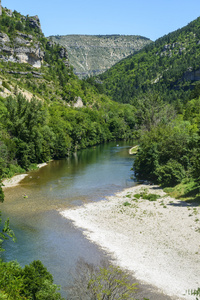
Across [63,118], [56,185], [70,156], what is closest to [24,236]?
[56,185]

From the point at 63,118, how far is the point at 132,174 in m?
48.1

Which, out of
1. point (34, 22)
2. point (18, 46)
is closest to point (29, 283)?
point (18, 46)

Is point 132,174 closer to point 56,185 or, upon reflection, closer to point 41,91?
point 56,185

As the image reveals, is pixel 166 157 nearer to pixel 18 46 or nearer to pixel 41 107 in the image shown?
pixel 41 107

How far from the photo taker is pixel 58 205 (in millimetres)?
42250

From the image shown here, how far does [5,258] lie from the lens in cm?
2625

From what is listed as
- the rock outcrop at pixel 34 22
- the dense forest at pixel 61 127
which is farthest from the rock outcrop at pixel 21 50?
the rock outcrop at pixel 34 22

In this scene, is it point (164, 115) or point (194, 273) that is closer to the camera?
point (194, 273)

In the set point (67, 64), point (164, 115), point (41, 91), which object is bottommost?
point (164, 115)

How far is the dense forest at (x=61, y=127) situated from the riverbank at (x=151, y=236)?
12.8 ft

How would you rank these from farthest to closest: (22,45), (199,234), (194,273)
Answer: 1. (22,45)
2. (199,234)
3. (194,273)

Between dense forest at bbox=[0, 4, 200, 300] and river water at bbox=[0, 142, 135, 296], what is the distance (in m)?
2.92

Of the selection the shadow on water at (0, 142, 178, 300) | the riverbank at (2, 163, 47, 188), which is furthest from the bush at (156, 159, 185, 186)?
the riverbank at (2, 163, 47, 188)

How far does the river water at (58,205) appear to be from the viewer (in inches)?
1074
